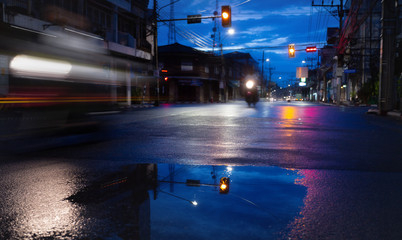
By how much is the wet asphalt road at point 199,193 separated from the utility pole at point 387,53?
1335 centimetres

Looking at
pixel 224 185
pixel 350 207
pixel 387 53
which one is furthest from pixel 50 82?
pixel 387 53

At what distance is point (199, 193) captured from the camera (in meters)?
3.82

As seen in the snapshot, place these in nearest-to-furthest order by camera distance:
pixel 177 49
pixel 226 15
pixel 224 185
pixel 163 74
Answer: pixel 224 185 → pixel 226 15 → pixel 163 74 → pixel 177 49

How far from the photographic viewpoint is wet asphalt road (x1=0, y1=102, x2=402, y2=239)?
9.22 feet

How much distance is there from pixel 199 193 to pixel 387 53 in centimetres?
1863

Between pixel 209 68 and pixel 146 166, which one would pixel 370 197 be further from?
pixel 209 68

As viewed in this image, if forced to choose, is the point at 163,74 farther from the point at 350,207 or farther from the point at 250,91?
the point at 350,207

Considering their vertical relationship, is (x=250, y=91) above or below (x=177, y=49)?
below

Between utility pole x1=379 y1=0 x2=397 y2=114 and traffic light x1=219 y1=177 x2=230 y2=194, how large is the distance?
58.0 ft

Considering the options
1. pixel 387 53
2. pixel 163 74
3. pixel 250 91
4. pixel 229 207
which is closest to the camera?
pixel 229 207

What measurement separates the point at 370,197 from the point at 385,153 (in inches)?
139

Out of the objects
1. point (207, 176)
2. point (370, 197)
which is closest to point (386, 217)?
point (370, 197)

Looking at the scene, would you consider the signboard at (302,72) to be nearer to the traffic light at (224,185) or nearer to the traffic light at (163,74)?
the traffic light at (163,74)

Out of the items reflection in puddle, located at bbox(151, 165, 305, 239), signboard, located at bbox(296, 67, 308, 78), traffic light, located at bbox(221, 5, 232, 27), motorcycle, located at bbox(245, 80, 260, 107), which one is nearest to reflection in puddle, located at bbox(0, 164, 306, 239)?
reflection in puddle, located at bbox(151, 165, 305, 239)
